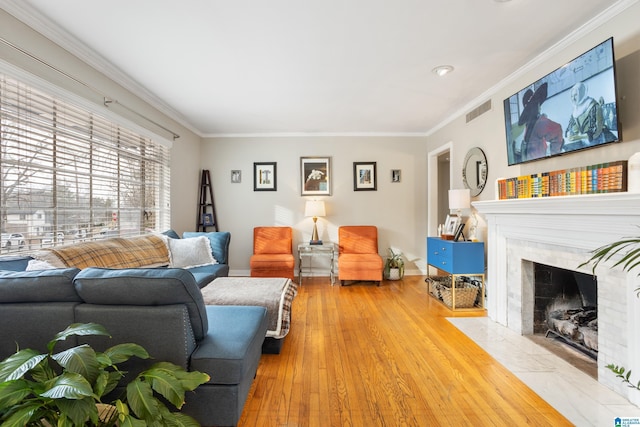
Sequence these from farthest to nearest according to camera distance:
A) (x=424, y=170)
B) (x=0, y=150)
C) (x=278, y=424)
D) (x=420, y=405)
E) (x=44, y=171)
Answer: (x=424, y=170) → (x=44, y=171) → (x=0, y=150) → (x=420, y=405) → (x=278, y=424)

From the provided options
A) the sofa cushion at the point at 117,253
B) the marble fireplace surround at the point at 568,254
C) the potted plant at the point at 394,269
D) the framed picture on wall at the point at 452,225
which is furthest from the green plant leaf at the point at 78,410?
the potted plant at the point at 394,269

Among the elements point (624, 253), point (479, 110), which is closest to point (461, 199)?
point (479, 110)

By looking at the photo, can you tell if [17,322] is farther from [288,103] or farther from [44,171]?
[288,103]

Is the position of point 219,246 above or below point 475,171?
below

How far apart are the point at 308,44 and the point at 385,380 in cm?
257

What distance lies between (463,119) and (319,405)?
3754 millimetres

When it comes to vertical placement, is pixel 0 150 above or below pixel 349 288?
above

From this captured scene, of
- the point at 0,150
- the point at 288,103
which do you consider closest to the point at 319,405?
the point at 0,150

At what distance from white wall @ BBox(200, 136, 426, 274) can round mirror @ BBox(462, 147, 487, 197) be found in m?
1.33

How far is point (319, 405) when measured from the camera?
1.83 meters

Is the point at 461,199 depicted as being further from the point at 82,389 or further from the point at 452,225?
the point at 82,389

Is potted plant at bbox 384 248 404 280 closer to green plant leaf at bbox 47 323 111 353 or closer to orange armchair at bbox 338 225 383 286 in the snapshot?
orange armchair at bbox 338 225 383 286

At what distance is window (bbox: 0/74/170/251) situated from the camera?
85.5 inches

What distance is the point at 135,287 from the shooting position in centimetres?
143
